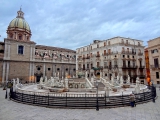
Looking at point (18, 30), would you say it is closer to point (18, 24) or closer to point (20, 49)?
point (18, 24)

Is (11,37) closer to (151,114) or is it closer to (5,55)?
(5,55)

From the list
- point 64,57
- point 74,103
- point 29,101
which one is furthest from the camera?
point 64,57

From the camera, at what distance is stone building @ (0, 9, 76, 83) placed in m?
33.3

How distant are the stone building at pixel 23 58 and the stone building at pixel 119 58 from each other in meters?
14.1

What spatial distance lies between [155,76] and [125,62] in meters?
7.89

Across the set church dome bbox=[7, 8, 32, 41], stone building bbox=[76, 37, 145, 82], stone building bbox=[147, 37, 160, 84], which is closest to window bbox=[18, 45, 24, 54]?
church dome bbox=[7, 8, 32, 41]

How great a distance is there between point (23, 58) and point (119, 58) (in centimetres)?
2895

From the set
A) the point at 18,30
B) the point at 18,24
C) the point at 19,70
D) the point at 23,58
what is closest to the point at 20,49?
the point at 23,58

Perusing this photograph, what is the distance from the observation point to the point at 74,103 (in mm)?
10273

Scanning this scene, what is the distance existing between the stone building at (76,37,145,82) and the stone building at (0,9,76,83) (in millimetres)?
14109

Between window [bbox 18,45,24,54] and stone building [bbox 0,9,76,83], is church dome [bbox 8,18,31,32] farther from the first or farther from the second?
window [bbox 18,45,24,54]

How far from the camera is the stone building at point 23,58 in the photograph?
3334cm

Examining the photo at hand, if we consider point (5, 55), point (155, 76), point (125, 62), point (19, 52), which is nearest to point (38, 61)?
point (19, 52)

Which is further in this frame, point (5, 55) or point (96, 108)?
point (5, 55)
